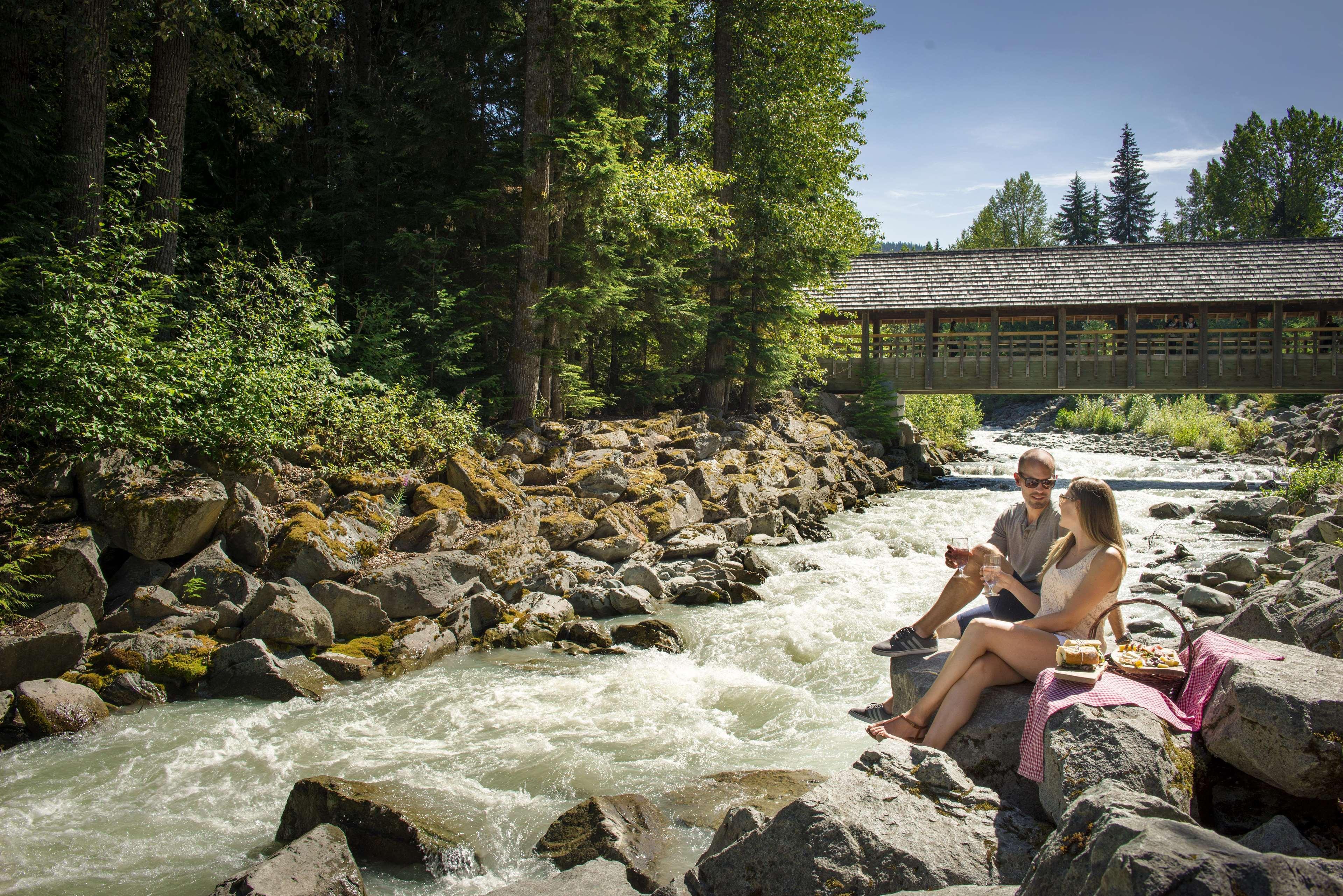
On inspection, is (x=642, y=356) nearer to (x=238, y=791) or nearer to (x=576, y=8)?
(x=576, y=8)

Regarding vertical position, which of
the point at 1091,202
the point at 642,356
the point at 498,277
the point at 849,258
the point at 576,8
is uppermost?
the point at 1091,202

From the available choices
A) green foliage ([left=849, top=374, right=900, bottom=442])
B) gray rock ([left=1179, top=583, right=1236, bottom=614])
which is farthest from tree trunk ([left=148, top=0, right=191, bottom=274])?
green foliage ([left=849, top=374, right=900, bottom=442])

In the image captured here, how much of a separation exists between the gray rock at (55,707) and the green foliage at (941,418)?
2242cm

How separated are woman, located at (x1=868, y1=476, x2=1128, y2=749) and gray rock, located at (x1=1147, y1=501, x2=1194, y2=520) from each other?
40.2 ft

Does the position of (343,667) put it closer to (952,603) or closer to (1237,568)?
(952,603)

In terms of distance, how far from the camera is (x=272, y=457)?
827 cm

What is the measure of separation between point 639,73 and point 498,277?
5596 mm

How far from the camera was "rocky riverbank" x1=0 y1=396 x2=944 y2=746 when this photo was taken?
593cm

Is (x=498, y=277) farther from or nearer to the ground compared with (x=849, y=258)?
nearer to the ground

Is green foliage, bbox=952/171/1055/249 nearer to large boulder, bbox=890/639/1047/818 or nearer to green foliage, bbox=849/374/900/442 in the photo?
green foliage, bbox=849/374/900/442

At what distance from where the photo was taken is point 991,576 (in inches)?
167

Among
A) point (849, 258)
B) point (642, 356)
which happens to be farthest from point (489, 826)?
point (849, 258)

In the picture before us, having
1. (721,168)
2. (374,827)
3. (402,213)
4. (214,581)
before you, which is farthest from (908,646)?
(721,168)

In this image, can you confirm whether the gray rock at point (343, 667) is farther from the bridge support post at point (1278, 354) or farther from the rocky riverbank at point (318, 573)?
the bridge support post at point (1278, 354)
